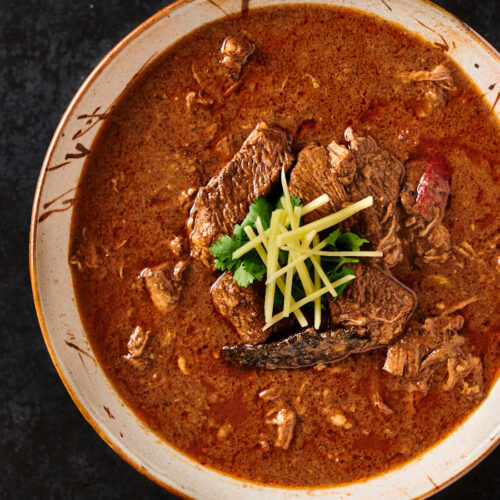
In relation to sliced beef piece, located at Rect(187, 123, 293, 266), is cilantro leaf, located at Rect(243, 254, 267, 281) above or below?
below

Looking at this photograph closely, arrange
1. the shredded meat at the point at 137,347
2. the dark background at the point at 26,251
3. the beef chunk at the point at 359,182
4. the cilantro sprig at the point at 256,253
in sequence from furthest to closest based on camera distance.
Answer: the dark background at the point at 26,251 → the shredded meat at the point at 137,347 → the beef chunk at the point at 359,182 → the cilantro sprig at the point at 256,253

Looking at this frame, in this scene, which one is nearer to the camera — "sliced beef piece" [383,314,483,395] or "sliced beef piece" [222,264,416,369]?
"sliced beef piece" [222,264,416,369]

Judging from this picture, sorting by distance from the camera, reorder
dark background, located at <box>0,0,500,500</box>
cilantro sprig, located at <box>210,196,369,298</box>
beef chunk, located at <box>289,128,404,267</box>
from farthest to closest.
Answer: dark background, located at <box>0,0,500,500</box> < beef chunk, located at <box>289,128,404,267</box> < cilantro sprig, located at <box>210,196,369,298</box>

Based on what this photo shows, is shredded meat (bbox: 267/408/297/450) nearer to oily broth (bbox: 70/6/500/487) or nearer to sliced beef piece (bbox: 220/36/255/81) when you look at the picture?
oily broth (bbox: 70/6/500/487)

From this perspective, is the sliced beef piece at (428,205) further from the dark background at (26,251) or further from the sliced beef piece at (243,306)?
the dark background at (26,251)

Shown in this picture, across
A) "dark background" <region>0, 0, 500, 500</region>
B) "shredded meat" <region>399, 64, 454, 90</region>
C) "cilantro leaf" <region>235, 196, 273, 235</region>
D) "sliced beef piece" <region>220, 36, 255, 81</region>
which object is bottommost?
"dark background" <region>0, 0, 500, 500</region>

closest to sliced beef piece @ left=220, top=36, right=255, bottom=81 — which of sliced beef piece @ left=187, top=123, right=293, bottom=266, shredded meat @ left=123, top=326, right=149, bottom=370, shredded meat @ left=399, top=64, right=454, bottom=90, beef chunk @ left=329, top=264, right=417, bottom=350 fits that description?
sliced beef piece @ left=187, top=123, right=293, bottom=266

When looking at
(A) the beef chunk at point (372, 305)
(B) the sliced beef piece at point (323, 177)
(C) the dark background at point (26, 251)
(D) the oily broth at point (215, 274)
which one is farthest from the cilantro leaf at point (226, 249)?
(C) the dark background at point (26, 251)
